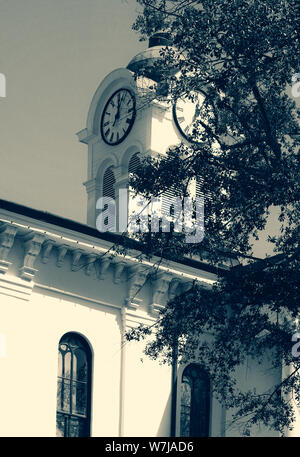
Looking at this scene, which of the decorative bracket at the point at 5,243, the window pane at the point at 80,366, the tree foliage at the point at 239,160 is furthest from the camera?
the window pane at the point at 80,366

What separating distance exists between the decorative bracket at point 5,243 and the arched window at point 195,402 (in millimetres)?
6300

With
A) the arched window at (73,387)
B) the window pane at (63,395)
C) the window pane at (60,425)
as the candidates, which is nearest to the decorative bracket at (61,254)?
the arched window at (73,387)

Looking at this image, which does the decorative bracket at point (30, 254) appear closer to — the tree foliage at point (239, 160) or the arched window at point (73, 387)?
the arched window at point (73, 387)

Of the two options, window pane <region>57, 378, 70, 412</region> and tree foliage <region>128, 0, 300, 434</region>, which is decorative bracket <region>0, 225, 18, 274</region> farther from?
tree foliage <region>128, 0, 300, 434</region>

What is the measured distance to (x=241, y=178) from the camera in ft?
68.5

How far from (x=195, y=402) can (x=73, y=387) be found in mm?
4161

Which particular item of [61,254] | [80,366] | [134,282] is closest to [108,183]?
[134,282]

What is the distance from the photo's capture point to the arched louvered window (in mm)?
36000

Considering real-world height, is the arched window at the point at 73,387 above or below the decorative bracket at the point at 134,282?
below

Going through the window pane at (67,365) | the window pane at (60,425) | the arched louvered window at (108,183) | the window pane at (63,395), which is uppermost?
the arched louvered window at (108,183)

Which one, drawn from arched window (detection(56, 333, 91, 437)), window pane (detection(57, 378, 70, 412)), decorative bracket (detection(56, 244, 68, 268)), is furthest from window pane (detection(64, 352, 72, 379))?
decorative bracket (detection(56, 244, 68, 268))

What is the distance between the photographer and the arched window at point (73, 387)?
26.8 meters
